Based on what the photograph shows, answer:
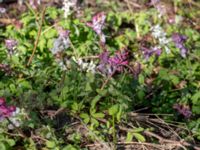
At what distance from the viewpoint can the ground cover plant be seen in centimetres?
317

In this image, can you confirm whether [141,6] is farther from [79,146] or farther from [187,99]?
[79,146]

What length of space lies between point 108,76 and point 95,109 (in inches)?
10.5

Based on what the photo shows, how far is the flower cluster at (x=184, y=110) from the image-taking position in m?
3.70

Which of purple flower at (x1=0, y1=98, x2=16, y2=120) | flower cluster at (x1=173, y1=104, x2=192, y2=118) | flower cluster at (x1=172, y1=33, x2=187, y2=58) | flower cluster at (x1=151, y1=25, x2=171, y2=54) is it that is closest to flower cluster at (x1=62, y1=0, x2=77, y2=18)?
flower cluster at (x1=151, y1=25, x2=171, y2=54)

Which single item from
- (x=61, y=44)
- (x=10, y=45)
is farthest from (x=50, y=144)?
(x=10, y=45)

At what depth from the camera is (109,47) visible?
179 inches

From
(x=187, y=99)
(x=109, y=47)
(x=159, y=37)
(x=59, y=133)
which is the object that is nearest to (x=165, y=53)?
(x=159, y=37)

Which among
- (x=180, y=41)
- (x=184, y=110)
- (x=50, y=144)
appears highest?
(x=180, y=41)

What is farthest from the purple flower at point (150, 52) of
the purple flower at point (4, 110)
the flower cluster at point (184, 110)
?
the purple flower at point (4, 110)

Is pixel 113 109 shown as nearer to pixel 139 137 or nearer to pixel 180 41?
pixel 139 137

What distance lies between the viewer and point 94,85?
3.42m

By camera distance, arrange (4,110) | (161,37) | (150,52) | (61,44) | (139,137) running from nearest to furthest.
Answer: (4,110) < (139,137) < (61,44) < (150,52) < (161,37)

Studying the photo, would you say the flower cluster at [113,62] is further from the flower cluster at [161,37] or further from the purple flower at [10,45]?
the flower cluster at [161,37]

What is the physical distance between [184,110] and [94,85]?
2.60 ft
